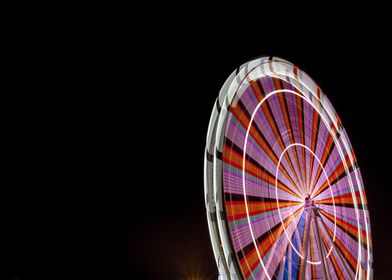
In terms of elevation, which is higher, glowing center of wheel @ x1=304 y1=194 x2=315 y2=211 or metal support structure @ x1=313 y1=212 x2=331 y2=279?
glowing center of wheel @ x1=304 y1=194 x2=315 y2=211

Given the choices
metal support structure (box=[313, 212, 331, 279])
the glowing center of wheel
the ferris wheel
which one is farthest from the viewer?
the glowing center of wheel

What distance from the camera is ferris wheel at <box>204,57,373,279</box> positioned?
3.71 m

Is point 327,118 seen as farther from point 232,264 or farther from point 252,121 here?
point 232,264

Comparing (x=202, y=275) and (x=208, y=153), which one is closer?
(x=208, y=153)

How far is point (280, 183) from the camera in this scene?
15.3 feet

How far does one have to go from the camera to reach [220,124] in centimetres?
381

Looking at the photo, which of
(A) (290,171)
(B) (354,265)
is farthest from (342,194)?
(A) (290,171)

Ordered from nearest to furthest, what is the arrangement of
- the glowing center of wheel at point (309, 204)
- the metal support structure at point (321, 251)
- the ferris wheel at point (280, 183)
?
the ferris wheel at point (280, 183) → the metal support structure at point (321, 251) → the glowing center of wheel at point (309, 204)

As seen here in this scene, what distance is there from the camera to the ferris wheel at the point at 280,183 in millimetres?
3709

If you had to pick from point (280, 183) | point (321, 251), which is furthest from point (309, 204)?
point (321, 251)

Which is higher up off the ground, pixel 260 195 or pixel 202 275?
pixel 260 195

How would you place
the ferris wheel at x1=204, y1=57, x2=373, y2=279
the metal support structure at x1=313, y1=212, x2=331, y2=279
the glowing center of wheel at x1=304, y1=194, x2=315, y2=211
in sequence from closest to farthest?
1. the ferris wheel at x1=204, y1=57, x2=373, y2=279
2. the metal support structure at x1=313, y1=212, x2=331, y2=279
3. the glowing center of wheel at x1=304, y1=194, x2=315, y2=211

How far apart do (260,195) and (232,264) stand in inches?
41.0

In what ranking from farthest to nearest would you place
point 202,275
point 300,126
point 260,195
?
point 202,275, point 300,126, point 260,195
